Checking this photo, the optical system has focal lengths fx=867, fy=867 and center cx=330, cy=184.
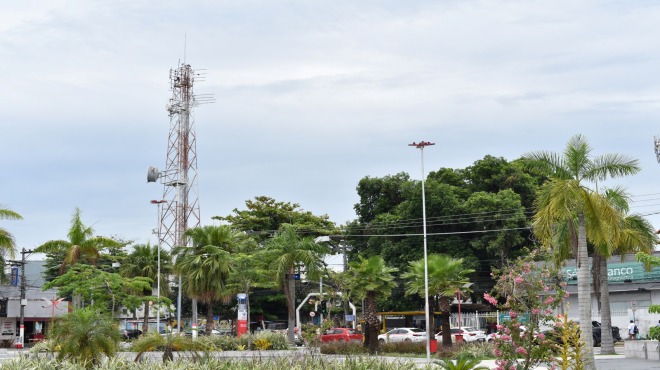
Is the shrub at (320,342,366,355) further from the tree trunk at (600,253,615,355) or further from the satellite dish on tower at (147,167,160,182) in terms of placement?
the satellite dish on tower at (147,167,160,182)

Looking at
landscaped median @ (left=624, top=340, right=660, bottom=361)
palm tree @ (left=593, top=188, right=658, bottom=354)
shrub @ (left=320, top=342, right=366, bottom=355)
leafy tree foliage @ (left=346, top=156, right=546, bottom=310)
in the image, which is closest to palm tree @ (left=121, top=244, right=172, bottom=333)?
leafy tree foliage @ (left=346, top=156, right=546, bottom=310)

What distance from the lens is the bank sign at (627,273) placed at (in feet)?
185

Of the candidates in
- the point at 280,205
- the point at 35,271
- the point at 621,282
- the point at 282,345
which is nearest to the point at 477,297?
the point at 621,282

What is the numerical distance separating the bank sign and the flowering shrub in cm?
3843

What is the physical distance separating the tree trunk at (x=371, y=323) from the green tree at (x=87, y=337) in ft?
65.7

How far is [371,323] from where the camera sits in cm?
4166

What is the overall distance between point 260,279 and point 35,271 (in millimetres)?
45966

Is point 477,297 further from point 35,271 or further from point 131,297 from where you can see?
point 35,271

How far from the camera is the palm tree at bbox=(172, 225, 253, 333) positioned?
52688mm

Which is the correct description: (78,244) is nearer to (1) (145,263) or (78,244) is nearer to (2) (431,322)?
(1) (145,263)

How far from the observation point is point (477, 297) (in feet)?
221

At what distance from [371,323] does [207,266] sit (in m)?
14.9

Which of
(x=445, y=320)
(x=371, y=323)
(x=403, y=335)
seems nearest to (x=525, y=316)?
(x=371, y=323)

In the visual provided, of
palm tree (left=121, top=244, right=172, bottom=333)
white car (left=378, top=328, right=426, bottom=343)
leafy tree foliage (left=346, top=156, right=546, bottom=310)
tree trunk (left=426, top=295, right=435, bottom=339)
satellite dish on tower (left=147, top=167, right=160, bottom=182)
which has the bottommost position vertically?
white car (left=378, top=328, right=426, bottom=343)
